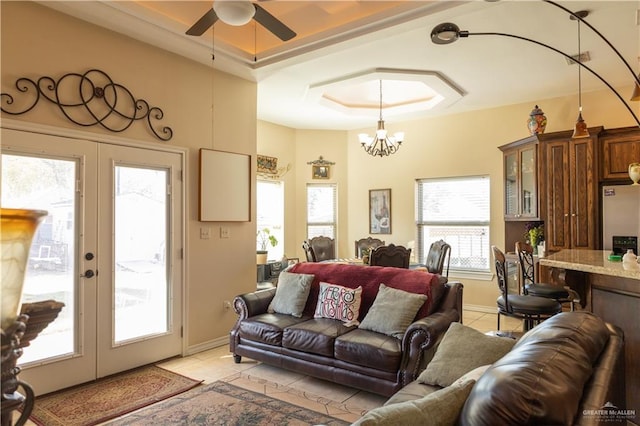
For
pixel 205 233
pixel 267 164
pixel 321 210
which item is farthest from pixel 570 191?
pixel 205 233

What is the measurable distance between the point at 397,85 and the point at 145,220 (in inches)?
152

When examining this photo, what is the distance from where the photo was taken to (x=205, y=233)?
13.8 feet

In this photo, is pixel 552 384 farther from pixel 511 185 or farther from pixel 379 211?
pixel 379 211

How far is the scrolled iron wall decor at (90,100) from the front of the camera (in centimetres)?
301

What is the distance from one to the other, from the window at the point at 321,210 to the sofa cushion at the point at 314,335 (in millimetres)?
3683

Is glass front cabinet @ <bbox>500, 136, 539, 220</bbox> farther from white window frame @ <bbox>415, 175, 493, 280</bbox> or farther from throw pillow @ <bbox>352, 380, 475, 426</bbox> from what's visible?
throw pillow @ <bbox>352, 380, 475, 426</bbox>

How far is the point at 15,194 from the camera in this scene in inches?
114

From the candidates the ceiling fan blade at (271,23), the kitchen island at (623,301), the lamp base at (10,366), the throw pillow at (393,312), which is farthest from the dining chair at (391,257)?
the lamp base at (10,366)

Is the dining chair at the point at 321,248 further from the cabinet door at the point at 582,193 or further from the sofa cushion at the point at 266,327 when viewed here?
the cabinet door at the point at 582,193

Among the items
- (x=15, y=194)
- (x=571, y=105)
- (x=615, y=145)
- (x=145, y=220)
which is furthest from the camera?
(x=571, y=105)

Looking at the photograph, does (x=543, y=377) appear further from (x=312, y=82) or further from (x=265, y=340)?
(x=312, y=82)

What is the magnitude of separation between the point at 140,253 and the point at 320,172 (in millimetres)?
3956

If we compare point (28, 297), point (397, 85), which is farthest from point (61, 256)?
point (397, 85)

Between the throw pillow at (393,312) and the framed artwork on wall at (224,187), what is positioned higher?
the framed artwork on wall at (224,187)
